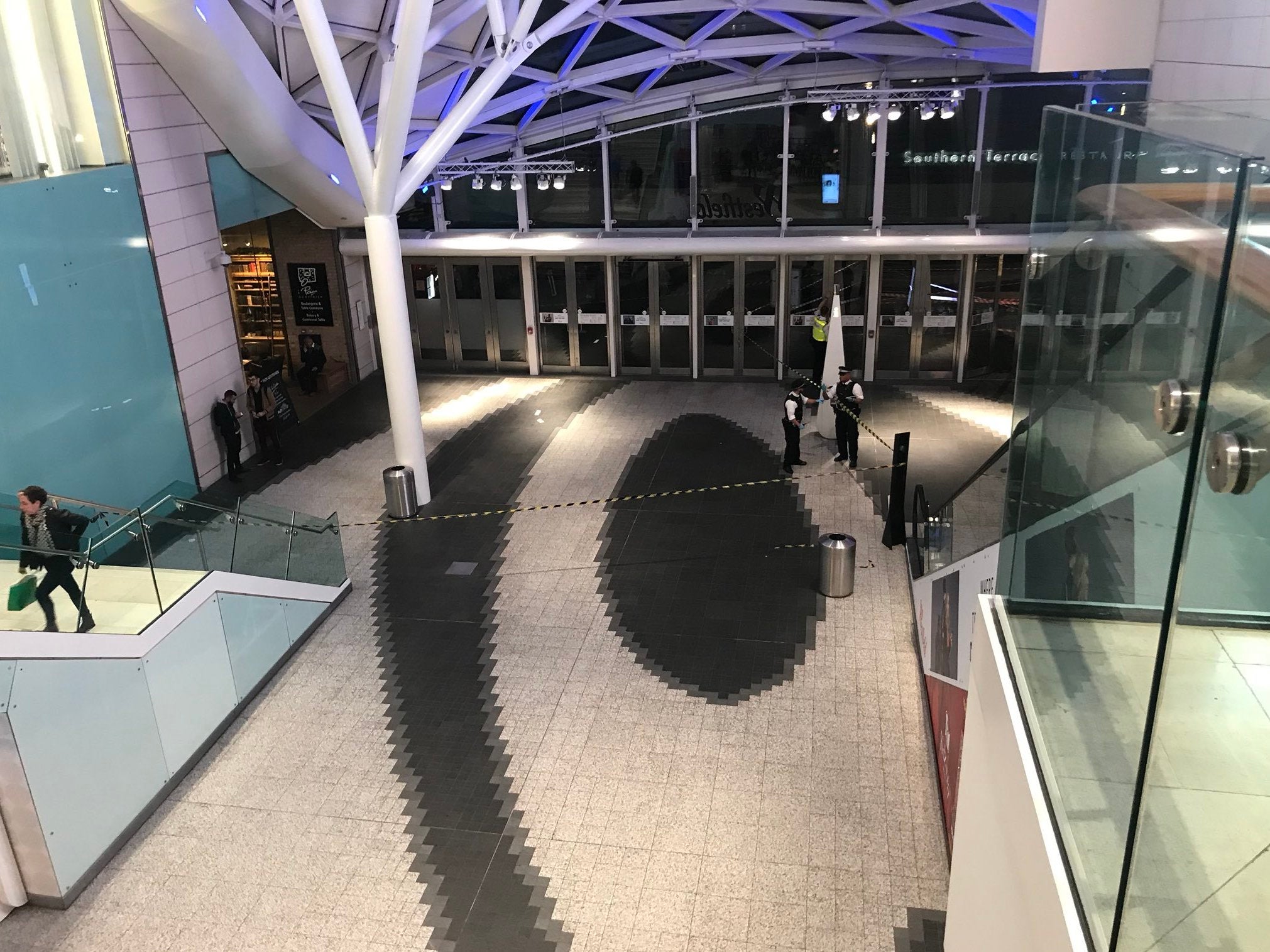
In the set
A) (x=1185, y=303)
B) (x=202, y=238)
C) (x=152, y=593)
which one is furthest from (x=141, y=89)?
(x=1185, y=303)

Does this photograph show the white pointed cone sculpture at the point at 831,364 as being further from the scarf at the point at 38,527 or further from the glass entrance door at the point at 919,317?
the scarf at the point at 38,527

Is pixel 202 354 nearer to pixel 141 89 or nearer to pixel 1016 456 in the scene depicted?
pixel 141 89

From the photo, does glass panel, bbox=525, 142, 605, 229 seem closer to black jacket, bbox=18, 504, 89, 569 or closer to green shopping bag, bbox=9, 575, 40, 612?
black jacket, bbox=18, 504, 89, 569

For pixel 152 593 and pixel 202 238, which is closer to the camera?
pixel 152 593

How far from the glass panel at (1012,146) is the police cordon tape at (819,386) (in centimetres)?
417

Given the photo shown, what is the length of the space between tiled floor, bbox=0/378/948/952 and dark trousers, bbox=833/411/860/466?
1.01 meters

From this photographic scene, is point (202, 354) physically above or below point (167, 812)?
above

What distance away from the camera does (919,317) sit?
1794 centimetres

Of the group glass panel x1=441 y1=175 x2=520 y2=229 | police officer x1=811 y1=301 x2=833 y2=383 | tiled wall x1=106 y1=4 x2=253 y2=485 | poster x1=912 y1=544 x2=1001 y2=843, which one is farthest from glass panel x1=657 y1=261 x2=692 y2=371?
poster x1=912 y1=544 x2=1001 y2=843

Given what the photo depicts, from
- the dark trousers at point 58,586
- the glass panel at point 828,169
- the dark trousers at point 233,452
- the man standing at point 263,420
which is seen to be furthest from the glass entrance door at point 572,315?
the dark trousers at point 58,586

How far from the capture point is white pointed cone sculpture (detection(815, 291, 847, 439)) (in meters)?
15.3

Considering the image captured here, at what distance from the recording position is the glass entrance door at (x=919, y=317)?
58.1ft

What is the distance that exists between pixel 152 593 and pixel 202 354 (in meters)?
6.84

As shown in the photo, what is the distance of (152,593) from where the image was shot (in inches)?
324
